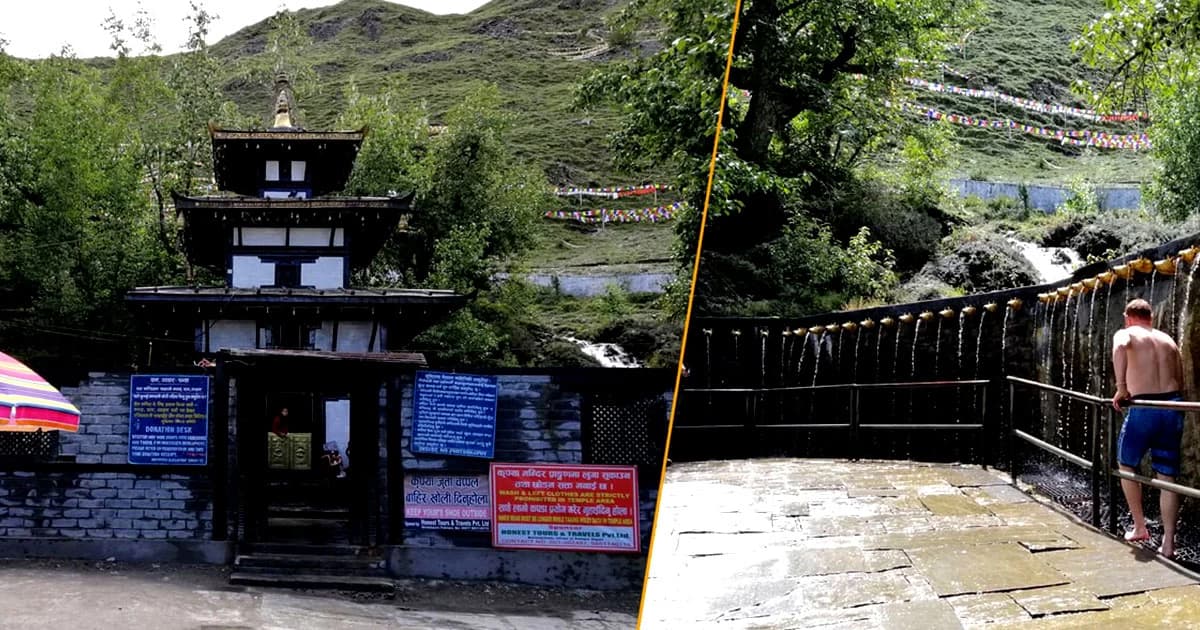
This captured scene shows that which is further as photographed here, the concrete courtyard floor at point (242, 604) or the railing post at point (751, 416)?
the concrete courtyard floor at point (242, 604)

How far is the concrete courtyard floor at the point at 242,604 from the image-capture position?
313 inches

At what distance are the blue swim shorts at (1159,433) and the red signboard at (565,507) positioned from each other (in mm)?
6278

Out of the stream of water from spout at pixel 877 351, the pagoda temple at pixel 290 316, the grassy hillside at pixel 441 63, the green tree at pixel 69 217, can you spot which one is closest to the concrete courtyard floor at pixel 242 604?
the pagoda temple at pixel 290 316

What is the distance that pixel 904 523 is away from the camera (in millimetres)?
4121

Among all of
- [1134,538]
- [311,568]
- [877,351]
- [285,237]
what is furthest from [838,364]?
→ [285,237]

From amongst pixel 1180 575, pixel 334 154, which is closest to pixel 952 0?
pixel 1180 575

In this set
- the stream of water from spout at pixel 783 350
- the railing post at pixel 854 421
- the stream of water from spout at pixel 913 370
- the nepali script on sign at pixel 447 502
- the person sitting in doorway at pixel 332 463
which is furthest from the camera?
the person sitting in doorway at pixel 332 463

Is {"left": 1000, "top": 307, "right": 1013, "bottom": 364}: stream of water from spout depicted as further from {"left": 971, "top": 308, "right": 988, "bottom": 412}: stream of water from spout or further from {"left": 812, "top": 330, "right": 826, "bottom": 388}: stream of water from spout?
{"left": 812, "top": 330, "right": 826, "bottom": 388}: stream of water from spout

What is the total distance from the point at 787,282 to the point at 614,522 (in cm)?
677

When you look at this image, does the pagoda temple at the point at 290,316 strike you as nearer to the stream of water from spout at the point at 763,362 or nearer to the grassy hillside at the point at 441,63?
the grassy hillside at the point at 441,63

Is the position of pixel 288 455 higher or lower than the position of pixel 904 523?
lower

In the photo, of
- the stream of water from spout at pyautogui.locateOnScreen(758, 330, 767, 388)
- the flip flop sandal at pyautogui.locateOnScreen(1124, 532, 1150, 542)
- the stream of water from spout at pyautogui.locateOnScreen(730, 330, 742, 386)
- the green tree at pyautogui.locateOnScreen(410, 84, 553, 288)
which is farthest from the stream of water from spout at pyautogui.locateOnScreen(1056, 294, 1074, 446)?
the green tree at pyautogui.locateOnScreen(410, 84, 553, 288)

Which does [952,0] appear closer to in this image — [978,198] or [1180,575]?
[978,198]

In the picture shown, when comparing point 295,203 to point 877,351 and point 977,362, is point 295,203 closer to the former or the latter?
point 977,362
